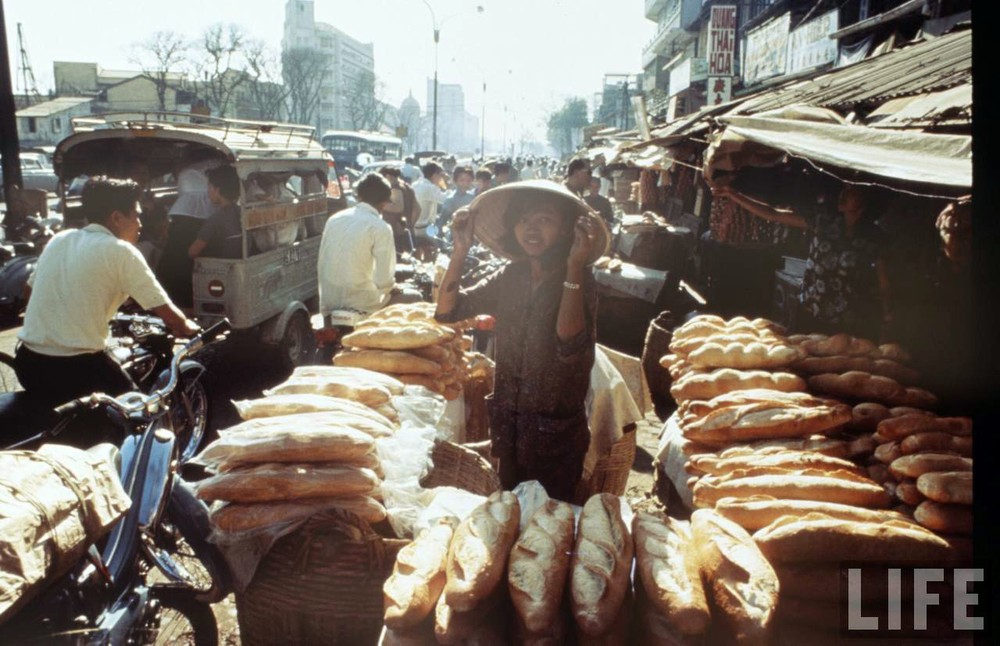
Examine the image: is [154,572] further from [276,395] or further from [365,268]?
[365,268]

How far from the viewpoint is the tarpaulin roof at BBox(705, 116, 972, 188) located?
2.75 m

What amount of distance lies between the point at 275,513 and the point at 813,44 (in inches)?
542

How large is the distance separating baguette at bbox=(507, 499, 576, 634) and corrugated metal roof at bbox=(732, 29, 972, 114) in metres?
4.49

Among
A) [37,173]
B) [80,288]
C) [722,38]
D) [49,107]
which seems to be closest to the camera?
[80,288]

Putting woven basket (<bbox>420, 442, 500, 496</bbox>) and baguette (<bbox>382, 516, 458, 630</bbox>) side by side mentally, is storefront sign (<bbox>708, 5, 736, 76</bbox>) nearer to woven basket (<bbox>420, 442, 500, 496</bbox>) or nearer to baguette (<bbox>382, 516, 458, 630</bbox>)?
woven basket (<bbox>420, 442, 500, 496</bbox>)

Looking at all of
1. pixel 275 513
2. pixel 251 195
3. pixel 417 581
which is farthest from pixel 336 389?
pixel 251 195

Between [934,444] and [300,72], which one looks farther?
[300,72]

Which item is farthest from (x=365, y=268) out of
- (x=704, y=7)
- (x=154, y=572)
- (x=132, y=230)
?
(x=704, y=7)

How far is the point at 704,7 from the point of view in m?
32.2

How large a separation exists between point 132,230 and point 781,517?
382 cm

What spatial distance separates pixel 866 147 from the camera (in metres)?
3.45

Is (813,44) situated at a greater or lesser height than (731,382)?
greater

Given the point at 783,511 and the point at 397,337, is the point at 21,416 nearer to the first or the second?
the point at 397,337

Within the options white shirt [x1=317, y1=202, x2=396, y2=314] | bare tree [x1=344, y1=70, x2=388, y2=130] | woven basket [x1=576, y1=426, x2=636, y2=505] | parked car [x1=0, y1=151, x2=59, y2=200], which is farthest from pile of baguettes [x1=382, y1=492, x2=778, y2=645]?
bare tree [x1=344, y1=70, x2=388, y2=130]
